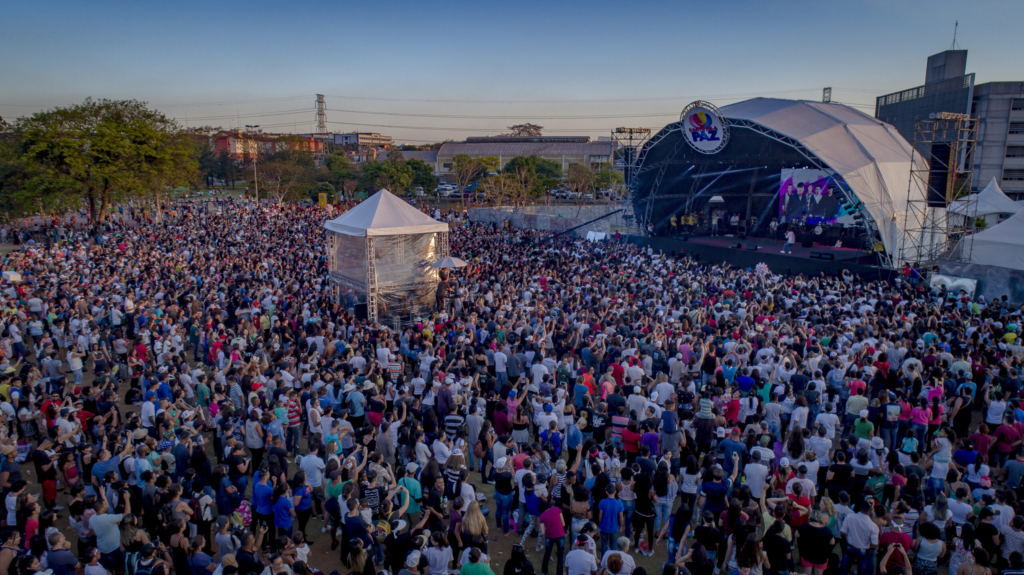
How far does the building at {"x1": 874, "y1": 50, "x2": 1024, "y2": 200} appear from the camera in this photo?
1516 inches

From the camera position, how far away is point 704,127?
2069cm

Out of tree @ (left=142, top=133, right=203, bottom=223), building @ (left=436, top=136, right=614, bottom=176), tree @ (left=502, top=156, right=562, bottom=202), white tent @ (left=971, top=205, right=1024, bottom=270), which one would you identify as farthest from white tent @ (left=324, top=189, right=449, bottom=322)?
building @ (left=436, top=136, right=614, bottom=176)

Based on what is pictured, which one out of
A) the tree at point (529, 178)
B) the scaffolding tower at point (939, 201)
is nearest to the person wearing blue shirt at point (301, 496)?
the scaffolding tower at point (939, 201)

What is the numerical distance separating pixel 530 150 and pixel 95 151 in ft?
218

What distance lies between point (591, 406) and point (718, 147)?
16297mm

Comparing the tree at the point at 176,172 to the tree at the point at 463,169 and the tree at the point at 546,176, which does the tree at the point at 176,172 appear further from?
the tree at the point at 463,169

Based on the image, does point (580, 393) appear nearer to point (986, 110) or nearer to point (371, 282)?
point (371, 282)

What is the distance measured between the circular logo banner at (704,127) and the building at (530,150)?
5945 centimetres

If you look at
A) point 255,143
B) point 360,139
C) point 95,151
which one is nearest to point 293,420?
point 95,151

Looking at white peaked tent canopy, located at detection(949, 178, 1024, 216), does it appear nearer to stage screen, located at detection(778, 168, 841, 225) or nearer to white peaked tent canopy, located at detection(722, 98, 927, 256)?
white peaked tent canopy, located at detection(722, 98, 927, 256)

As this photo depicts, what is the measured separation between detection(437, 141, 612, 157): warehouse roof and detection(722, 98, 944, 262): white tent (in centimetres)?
6438

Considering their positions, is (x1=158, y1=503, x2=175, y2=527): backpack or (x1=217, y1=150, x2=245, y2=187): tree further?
(x1=217, y1=150, x2=245, y2=187): tree

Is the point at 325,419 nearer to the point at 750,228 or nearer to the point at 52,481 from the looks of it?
the point at 52,481

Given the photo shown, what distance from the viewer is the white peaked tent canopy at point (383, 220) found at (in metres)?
13.4
